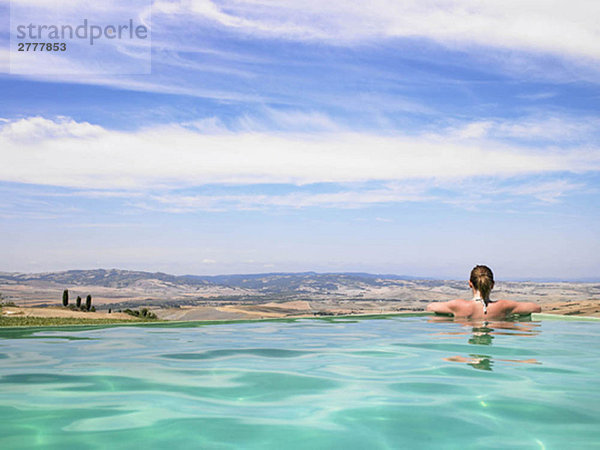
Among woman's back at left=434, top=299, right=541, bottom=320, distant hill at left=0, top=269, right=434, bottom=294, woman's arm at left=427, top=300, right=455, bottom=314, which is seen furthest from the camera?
distant hill at left=0, top=269, right=434, bottom=294

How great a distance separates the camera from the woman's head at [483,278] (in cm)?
902

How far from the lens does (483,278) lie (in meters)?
9.03

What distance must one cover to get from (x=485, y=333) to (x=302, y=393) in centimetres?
495

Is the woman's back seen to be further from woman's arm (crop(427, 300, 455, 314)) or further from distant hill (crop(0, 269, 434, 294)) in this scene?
distant hill (crop(0, 269, 434, 294))

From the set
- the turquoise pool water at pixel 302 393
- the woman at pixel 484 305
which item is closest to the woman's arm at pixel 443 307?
the woman at pixel 484 305

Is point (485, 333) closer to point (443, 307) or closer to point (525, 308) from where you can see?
point (443, 307)

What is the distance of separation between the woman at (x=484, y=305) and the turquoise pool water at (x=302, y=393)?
84cm

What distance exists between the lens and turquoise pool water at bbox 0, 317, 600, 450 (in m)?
3.38

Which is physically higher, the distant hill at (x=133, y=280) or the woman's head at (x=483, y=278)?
the woman's head at (x=483, y=278)

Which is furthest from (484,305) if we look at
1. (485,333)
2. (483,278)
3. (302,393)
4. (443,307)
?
(302,393)

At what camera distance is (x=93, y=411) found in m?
3.92

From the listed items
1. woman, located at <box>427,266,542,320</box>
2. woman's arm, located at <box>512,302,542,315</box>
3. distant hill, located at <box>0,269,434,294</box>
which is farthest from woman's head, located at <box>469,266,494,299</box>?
distant hill, located at <box>0,269,434,294</box>

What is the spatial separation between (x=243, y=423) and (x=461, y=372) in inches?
108

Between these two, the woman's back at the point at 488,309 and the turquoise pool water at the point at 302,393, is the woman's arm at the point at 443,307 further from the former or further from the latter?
the turquoise pool water at the point at 302,393
